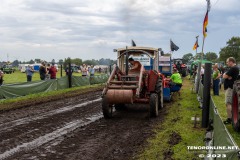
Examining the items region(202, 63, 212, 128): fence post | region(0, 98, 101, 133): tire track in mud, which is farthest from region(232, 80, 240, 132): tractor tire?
region(0, 98, 101, 133): tire track in mud

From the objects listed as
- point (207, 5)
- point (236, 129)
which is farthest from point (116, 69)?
point (207, 5)

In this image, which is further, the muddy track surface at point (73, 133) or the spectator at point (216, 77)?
the spectator at point (216, 77)

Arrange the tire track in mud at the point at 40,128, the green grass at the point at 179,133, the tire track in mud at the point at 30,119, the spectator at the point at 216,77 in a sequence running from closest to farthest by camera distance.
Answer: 1. the green grass at the point at 179,133
2. the tire track in mud at the point at 40,128
3. the tire track in mud at the point at 30,119
4. the spectator at the point at 216,77

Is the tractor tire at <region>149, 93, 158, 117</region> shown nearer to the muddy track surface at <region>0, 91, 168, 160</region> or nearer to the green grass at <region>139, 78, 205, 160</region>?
the muddy track surface at <region>0, 91, 168, 160</region>

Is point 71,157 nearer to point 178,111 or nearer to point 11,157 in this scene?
point 11,157

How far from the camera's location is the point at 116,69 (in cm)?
1088

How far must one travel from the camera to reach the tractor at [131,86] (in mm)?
9719

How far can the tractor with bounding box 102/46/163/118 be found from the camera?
972 centimetres

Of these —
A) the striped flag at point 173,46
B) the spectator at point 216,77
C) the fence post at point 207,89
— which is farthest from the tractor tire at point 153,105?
the striped flag at point 173,46

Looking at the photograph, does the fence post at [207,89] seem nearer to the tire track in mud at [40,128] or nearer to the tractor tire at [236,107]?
the tractor tire at [236,107]

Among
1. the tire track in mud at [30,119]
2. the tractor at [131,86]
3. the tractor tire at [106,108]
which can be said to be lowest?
the tire track in mud at [30,119]

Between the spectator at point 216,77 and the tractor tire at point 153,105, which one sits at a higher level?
the spectator at point 216,77

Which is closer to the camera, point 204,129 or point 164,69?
point 204,129

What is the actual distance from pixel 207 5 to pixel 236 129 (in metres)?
10.1
